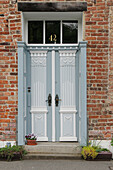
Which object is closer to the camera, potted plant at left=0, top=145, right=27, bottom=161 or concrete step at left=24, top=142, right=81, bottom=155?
potted plant at left=0, top=145, right=27, bottom=161

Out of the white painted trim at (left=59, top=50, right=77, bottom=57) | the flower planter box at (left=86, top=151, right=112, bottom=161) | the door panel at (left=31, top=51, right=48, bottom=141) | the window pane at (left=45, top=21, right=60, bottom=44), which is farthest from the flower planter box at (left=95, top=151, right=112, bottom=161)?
the window pane at (left=45, top=21, right=60, bottom=44)

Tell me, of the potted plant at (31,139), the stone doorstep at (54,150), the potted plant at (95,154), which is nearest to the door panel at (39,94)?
the potted plant at (31,139)

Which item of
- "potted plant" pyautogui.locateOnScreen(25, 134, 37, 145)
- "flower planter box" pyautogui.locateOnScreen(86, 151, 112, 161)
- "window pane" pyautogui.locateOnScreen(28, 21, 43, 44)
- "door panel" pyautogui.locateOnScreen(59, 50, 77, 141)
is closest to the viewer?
"flower planter box" pyautogui.locateOnScreen(86, 151, 112, 161)

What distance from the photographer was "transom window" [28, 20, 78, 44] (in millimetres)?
7035

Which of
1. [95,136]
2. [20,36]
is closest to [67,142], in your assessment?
[95,136]

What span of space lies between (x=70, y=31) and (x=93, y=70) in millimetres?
1311

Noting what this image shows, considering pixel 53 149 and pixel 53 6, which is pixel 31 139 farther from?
pixel 53 6

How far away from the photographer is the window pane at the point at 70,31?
704cm

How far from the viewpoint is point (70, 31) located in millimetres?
7055

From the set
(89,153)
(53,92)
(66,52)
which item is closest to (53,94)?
(53,92)

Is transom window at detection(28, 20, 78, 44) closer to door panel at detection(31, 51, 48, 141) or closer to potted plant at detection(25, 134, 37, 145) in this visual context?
door panel at detection(31, 51, 48, 141)

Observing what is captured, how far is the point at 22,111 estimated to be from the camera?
253 inches

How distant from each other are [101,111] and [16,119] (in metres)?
2.18
